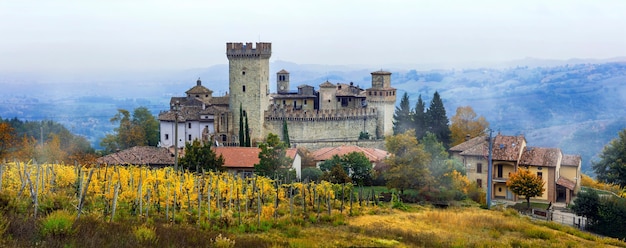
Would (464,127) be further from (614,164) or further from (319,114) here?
(614,164)

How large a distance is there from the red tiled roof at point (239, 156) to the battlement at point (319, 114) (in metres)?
12.5

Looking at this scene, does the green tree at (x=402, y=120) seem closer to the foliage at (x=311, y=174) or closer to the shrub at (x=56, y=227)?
the foliage at (x=311, y=174)

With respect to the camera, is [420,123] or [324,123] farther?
[324,123]

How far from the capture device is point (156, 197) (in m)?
22.9

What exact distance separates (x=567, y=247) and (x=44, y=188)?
1581 cm

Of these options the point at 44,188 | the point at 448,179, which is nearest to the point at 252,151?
the point at 448,179

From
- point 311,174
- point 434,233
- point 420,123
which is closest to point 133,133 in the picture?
point 311,174

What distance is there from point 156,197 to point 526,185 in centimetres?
1916

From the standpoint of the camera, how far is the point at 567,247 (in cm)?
2081

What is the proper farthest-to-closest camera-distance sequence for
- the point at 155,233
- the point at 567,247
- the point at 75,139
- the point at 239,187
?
the point at 75,139
the point at 239,187
the point at 567,247
the point at 155,233

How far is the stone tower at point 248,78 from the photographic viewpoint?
173 ft

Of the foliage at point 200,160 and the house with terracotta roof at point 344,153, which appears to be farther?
the house with terracotta roof at point 344,153

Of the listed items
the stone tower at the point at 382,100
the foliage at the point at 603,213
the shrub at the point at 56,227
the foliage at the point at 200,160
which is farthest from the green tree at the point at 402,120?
the shrub at the point at 56,227

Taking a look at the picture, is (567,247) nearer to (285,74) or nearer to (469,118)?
(469,118)
